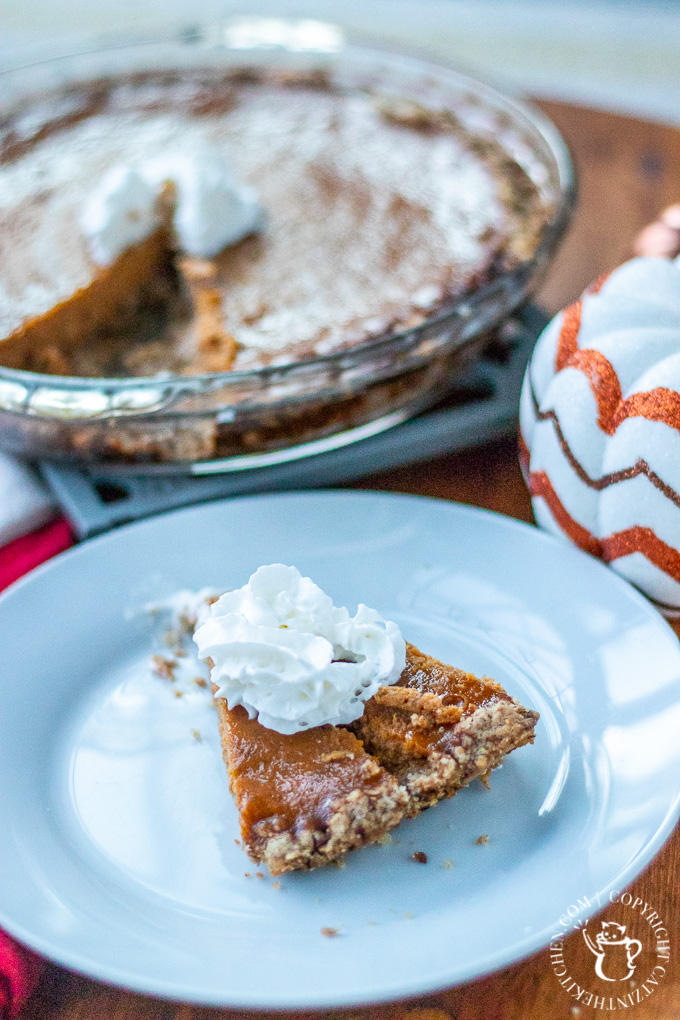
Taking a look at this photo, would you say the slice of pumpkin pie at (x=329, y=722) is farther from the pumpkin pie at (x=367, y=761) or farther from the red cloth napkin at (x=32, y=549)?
the red cloth napkin at (x=32, y=549)

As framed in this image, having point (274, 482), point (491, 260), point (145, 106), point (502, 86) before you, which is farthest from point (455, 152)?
point (274, 482)

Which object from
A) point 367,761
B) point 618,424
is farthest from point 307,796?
point 618,424

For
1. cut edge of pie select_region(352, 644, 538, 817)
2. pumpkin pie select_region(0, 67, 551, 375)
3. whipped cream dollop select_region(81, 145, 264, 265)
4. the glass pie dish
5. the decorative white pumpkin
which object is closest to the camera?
cut edge of pie select_region(352, 644, 538, 817)

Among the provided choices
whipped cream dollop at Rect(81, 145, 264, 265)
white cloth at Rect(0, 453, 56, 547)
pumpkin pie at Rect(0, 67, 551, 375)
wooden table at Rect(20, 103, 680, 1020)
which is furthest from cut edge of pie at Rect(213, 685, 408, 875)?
whipped cream dollop at Rect(81, 145, 264, 265)

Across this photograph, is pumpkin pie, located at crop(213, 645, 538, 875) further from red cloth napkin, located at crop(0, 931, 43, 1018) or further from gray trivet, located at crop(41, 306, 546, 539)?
gray trivet, located at crop(41, 306, 546, 539)

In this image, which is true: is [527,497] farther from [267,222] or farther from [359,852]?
[267,222]

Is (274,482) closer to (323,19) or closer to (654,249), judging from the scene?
(654,249)
